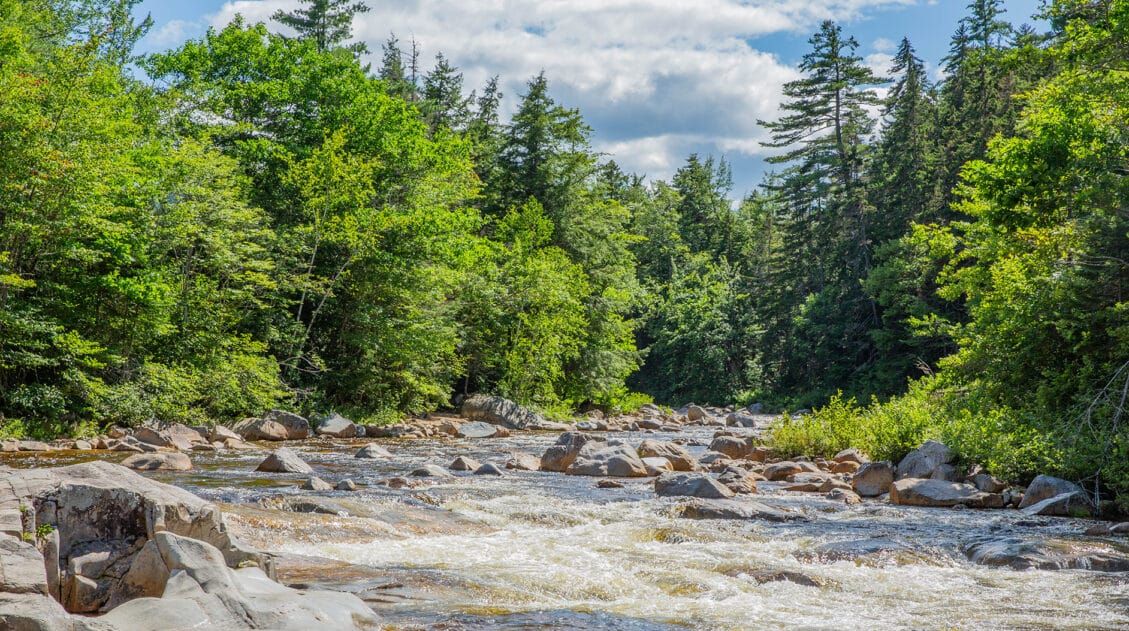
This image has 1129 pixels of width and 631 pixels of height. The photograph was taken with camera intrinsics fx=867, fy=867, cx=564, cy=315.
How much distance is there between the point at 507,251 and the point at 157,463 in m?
22.2

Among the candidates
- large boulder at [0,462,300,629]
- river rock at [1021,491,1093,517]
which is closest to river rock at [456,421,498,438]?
river rock at [1021,491,1093,517]

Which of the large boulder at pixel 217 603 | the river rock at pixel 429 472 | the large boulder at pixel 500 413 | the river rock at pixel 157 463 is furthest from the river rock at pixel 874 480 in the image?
the large boulder at pixel 500 413

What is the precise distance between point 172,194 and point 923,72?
41.8m

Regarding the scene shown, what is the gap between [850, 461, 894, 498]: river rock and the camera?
1450 centimetres

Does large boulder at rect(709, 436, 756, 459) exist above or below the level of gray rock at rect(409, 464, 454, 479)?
below

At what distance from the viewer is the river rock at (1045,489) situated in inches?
500

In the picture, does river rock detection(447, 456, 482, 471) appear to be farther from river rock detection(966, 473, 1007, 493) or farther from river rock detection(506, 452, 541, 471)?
river rock detection(966, 473, 1007, 493)

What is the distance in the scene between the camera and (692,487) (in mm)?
13219

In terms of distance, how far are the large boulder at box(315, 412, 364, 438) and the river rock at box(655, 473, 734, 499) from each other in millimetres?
12581

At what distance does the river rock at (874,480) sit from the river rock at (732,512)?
3391mm

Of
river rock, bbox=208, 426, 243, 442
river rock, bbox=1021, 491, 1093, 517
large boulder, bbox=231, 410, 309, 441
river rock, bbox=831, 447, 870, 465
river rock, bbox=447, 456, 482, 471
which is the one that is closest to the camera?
river rock, bbox=1021, 491, 1093, 517

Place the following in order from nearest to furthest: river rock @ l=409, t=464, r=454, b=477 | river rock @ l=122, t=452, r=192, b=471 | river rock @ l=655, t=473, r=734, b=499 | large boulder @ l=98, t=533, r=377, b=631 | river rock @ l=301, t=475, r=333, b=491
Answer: large boulder @ l=98, t=533, r=377, b=631
river rock @ l=301, t=475, r=333, b=491
river rock @ l=655, t=473, r=734, b=499
river rock @ l=122, t=452, r=192, b=471
river rock @ l=409, t=464, r=454, b=477

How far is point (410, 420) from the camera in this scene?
2856 cm

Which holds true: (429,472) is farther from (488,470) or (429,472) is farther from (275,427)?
Result: (275,427)
